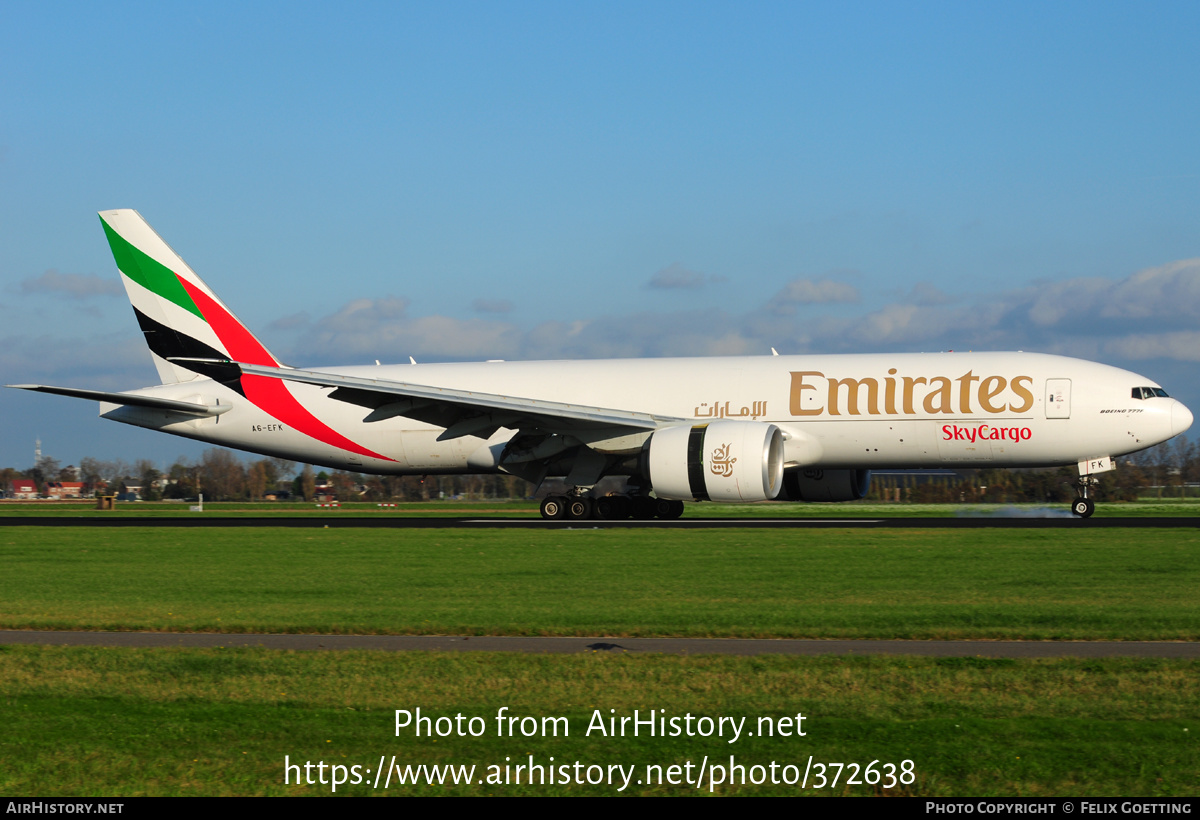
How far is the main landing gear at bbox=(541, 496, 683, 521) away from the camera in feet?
104

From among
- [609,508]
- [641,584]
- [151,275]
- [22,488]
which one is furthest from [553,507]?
[22,488]

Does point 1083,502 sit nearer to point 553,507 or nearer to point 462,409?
point 553,507

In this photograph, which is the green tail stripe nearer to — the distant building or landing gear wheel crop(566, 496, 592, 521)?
landing gear wheel crop(566, 496, 592, 521)

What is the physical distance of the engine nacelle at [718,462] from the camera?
27203 millimetres

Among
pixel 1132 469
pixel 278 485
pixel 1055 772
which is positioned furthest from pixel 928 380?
pixel 278 485

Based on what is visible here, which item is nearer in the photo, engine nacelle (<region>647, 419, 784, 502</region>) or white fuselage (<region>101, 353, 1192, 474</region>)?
engine nacelle (<region>647, 419, 784, 502</region>)

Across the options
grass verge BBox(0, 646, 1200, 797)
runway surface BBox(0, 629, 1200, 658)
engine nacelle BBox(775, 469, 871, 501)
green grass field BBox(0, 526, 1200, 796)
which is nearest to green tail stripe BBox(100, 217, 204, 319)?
green grass field BBox(0, 526, 1200, 796)

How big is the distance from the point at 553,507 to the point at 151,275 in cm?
1496

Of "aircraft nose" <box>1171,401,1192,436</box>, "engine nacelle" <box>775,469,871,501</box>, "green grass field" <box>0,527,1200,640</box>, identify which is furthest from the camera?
"engine nacelle" <box>775,469,871,501</box>

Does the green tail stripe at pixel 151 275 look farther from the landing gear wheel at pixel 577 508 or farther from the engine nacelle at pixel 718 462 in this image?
the engine nacelle at pixel 718 462

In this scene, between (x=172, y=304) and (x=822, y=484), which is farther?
(x=172, y=304)

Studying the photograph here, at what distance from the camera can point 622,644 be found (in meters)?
11.2

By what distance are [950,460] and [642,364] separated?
914cm

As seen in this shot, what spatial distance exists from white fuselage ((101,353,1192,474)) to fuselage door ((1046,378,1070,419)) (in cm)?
3
